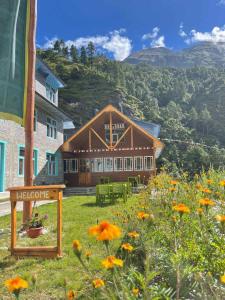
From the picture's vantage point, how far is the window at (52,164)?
23106 millimetres

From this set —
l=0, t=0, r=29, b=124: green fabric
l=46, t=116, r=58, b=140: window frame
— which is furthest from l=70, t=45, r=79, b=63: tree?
l=0, t=0, r=29, b=124: green fabric

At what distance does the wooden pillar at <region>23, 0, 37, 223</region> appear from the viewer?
261 inches

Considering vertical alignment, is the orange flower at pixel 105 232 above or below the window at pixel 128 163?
below

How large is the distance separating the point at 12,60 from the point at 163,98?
111m

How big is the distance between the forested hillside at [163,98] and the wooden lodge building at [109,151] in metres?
4.21

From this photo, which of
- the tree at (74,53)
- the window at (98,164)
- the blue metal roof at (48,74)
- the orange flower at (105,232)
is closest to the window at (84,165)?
the window at (98,164)

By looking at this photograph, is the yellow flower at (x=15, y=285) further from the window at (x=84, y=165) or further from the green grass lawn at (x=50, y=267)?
the window at (x=84, y=165)

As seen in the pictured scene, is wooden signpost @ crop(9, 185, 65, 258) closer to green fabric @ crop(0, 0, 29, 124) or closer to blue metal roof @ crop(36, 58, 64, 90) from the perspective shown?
green fabric @ crop(0, 0, 29, 124)

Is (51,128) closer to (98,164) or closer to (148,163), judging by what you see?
(98,164)

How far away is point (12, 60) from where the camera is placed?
649 centimetres

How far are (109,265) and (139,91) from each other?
102m

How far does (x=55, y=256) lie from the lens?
5.07 meters

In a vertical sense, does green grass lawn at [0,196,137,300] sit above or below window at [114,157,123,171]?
below

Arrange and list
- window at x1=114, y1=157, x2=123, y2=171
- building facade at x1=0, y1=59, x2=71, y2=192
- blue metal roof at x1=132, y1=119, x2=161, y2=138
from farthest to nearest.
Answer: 1. blue metal roof at x1=132, y1=119, x2=161, y2=138
2. window at x1=114, y1=157, x2=123, y2=171
3. building facade at x1=0, y1=59, x2=71, y2=192
